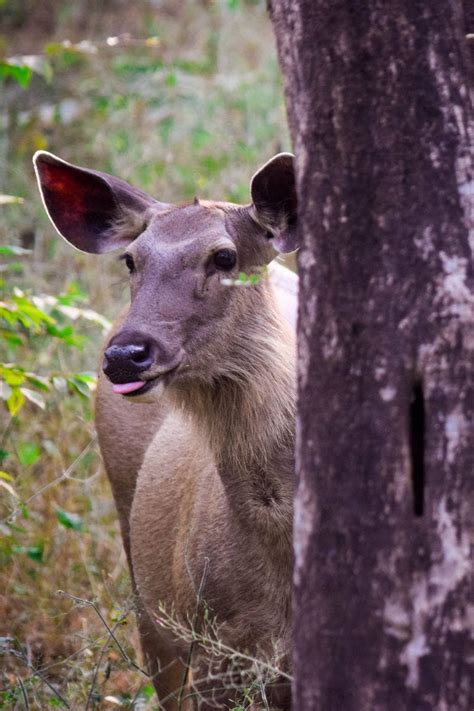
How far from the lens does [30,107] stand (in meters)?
10.3

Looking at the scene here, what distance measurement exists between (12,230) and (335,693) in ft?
21.1

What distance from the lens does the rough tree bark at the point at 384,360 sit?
2781 mm

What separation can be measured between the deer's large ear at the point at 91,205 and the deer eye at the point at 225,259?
0.57 meters

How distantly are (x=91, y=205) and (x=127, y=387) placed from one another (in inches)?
48.7

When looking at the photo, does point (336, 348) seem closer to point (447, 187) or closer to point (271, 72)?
point (447, 187)

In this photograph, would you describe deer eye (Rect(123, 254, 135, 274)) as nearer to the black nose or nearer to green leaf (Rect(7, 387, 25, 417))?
the black nose

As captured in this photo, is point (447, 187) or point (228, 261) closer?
point (447, 187)

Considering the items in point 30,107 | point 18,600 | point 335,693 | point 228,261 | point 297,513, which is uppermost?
point 30,107

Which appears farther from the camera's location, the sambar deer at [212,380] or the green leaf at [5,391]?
the green leaf at [5,391]

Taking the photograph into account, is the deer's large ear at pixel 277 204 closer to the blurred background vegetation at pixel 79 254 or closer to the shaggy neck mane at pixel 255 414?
the shaggy neck mane at pixel 255 414

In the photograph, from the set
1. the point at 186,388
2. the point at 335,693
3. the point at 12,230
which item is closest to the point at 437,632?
the point at 335,693

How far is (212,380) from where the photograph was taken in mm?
4672

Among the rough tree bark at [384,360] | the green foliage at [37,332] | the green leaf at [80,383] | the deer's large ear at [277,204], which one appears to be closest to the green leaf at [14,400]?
the green foliage at [37,332]

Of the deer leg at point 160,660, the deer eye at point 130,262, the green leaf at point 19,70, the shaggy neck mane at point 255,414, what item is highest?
the green leaf at point 19,70
